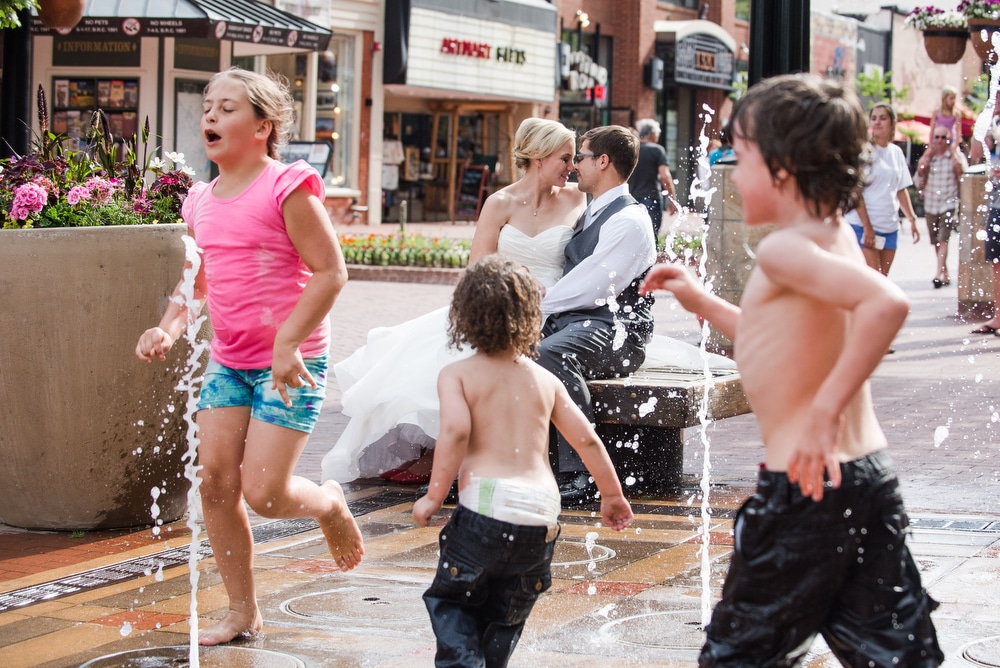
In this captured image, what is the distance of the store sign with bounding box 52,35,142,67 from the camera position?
2141 centimetres

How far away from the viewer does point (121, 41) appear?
21453 millimetres

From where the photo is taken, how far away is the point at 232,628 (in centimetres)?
423

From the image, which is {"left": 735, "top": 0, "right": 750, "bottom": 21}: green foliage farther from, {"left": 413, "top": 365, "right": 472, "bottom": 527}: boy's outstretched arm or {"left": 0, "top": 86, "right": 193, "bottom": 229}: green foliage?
{"left": 413, "top": 365, "right": 472, "bottom": 527}: boy's outstretched arm

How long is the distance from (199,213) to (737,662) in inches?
91.6

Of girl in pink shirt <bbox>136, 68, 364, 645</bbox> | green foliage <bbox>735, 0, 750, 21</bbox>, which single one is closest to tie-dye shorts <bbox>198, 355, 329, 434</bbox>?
girl in pink shirt <bbox>136, 68, 364, 645</bbox>

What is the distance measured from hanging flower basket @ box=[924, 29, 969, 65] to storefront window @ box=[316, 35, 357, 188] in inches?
563

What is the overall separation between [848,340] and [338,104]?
26.5 meters

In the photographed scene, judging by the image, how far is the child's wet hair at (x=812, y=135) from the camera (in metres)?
2.78

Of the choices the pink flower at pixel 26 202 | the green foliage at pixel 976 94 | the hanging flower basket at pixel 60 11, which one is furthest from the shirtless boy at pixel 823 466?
the green foliage at pixel 976 94

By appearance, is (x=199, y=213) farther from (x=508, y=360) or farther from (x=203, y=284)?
(x=508, y=360)

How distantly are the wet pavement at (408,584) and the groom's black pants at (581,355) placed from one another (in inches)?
17.1

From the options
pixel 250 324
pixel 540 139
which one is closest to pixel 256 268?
pixel 250 324

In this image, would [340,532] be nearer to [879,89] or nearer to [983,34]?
[983,34]

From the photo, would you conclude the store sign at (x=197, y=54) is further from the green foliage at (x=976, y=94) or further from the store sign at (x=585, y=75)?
the green foliage at (x=976, y=94)
